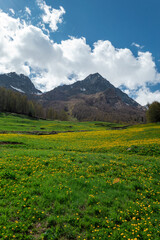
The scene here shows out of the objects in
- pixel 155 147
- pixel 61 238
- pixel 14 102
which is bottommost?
pixel 61 238

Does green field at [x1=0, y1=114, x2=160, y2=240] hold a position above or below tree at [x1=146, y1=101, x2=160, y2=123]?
below

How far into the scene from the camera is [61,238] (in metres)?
5.90

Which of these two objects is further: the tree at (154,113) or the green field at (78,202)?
the tree at (154,113)

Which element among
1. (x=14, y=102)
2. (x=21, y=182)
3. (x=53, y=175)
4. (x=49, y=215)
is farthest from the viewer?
(x=14, y=102)

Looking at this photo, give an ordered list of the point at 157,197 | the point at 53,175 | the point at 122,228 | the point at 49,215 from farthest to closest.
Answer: the point at 53,175
the point at 157,197
the point at 49,215
the point at 122,228

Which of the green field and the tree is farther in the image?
the tree

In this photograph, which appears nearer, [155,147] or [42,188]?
[42,188]

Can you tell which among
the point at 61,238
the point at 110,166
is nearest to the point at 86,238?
the point at 61,238

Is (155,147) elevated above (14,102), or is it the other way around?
(14,102)

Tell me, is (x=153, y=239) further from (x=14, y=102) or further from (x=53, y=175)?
(x=14, y=102)

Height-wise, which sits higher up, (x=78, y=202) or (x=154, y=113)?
(x=154, y=113)

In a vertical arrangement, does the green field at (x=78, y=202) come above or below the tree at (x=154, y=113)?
below

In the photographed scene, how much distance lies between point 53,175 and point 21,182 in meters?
2.64

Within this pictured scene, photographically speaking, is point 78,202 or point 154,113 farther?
point 154,113
